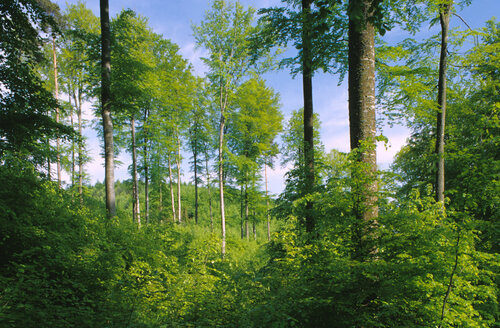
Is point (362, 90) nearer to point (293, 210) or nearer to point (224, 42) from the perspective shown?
point (293, 210)

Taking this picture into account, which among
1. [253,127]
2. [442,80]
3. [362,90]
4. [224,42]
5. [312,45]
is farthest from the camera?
[253,127]

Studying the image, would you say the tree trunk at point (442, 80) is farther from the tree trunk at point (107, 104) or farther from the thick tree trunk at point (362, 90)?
the tree trunk at point (107, 104)

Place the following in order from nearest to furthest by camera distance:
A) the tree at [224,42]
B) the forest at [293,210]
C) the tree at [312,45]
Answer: the forest at [293,210]
the tree at [312,45]
the tree at [224,42]

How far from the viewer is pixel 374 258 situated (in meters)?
2.94

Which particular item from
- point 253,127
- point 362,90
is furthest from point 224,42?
point 362,90

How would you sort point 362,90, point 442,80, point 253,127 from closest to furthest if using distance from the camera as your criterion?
point 362,90 < point 442,80 < point 253,127

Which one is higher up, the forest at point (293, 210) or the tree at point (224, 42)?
the tree at point (224, 42)

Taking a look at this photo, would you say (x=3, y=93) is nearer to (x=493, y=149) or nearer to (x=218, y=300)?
(x=218, y=300)

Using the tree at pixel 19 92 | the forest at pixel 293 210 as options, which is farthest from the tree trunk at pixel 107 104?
the tree at pixel 19 92

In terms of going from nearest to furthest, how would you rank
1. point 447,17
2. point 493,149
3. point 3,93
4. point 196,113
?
point 493,149 → point 3,93 → point 447,17 → point 196,113

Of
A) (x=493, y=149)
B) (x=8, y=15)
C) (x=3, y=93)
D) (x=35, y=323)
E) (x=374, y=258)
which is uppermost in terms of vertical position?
(x=8, y=15)

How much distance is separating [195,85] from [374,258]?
18329 millimetres

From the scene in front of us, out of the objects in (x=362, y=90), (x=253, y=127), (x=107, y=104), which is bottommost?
(x=362, y=90)

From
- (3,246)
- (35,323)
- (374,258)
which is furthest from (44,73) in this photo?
(374,258)
